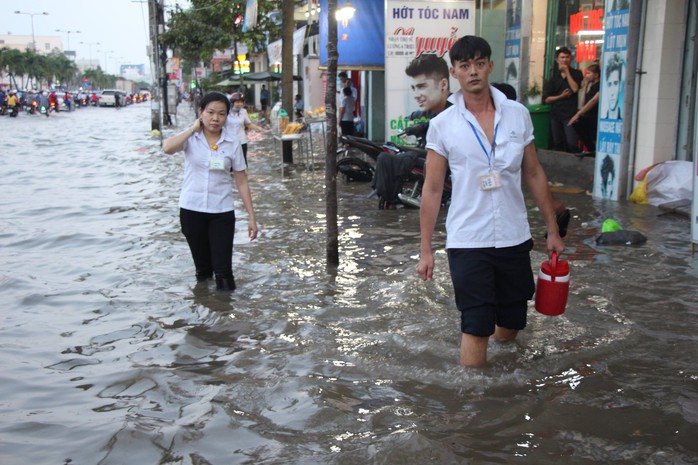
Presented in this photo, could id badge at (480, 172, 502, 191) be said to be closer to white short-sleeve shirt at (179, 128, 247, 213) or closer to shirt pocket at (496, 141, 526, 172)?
shirt pocket at (496, 141, 526, 172)

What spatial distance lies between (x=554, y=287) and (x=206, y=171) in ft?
10.0

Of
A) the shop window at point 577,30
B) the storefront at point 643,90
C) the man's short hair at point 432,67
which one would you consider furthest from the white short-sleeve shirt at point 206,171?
the shop window at point 577,30

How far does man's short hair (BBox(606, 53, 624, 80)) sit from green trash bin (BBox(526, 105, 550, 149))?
3.18 m

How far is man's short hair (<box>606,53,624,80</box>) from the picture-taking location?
10.3 metres

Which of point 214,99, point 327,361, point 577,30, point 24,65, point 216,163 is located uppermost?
point 24,65

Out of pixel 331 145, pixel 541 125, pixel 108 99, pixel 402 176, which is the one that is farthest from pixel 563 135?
pixel 108 99

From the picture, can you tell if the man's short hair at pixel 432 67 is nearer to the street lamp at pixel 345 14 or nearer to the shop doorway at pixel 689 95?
the shop doorway at pixel 689 95

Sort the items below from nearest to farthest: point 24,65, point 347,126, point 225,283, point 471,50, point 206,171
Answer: point 471,50
point 206,171
point 225,283
point 347,126
point 24,65

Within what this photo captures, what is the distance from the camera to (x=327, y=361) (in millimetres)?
4621

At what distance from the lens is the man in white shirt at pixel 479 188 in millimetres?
3760

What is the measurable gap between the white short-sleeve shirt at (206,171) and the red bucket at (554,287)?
286 centimetres

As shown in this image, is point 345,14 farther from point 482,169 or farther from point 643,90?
point 482,169

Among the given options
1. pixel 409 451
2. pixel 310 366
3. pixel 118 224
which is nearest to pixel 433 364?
pixel 310 366

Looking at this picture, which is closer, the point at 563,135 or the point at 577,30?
the point at 563,135
